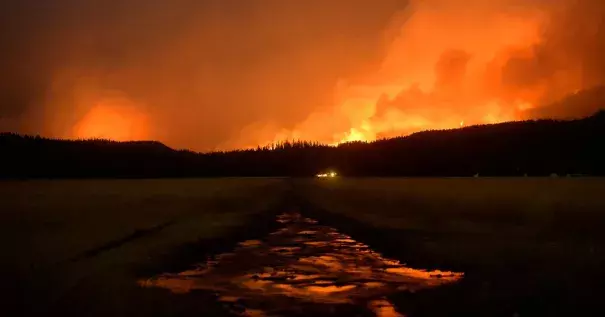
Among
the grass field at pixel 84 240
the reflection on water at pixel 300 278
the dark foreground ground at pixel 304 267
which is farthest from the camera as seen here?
the grass field at pixel 84 240

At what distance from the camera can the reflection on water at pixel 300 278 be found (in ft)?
59.7

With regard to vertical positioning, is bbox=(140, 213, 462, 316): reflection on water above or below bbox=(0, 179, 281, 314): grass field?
below

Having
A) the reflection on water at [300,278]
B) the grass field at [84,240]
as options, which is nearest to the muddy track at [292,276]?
the reflection on water at [300,278]

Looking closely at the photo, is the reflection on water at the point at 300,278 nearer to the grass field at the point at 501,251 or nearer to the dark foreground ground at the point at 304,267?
the dark foreground ground at the point at 304,267

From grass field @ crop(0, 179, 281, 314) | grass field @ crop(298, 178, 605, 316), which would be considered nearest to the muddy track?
grass field @ crop(298, 178, 605, 316)

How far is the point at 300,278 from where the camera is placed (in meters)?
22.6

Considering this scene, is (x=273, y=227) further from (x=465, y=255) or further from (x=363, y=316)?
(x=363, y=316)

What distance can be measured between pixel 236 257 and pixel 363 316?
13329 millimetres

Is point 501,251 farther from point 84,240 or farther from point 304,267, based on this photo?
point 84,240

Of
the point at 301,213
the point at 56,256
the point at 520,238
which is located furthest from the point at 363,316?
the point at 301,213

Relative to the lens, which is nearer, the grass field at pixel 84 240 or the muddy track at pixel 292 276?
the muddy track at pixel 292 276

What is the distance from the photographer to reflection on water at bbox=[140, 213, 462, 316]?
1820cm

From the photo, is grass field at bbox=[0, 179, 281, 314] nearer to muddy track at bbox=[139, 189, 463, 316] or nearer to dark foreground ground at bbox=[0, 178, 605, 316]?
dark foreground ground at bbox=[0, 178, 605, 316]

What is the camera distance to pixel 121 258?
87.3ft
